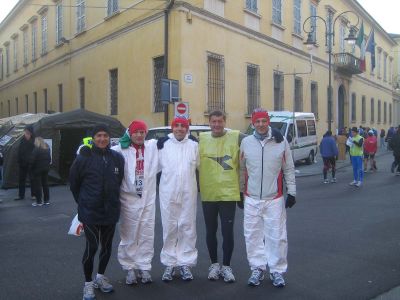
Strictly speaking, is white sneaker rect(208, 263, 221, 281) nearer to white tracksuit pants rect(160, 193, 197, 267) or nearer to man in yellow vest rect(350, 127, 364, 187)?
white tracksuit pants rect(160, 193, 197, 267)

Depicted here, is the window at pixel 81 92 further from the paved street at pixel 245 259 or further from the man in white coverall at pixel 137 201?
the man in white coverall at pixel 137 201

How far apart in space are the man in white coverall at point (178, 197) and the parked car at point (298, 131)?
45.2ft

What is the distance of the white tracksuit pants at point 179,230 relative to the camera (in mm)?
5172

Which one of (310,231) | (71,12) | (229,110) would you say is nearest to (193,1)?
(229,110)

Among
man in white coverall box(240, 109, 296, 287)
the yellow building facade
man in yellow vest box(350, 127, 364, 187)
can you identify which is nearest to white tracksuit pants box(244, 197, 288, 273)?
man in white coverall box(240, 109, 296, 287)

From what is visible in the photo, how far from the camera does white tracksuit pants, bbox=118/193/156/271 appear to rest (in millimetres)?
5020

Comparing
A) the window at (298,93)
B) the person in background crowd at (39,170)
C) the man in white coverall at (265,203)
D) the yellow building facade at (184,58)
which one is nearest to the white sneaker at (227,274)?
the man in white coverall at (265,203)

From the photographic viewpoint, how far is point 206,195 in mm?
5211

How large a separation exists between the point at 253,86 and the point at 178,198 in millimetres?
17567

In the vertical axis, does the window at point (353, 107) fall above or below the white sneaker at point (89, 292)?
above

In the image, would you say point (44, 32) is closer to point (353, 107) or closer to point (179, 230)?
point (353, 107)

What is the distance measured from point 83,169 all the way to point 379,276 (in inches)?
136

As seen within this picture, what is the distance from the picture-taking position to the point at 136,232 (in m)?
5.05

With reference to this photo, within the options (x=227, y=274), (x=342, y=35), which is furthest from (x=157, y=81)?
(x=342, y=35)
